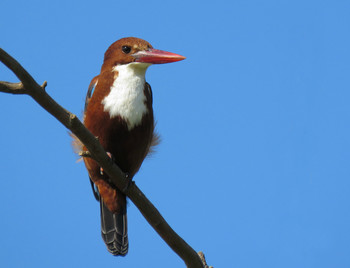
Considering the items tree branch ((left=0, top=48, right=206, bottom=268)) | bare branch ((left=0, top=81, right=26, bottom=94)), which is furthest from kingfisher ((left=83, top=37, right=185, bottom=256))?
bare branch ((left=0, top=81, right=26, bottom=94))

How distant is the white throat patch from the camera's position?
3.59 meters

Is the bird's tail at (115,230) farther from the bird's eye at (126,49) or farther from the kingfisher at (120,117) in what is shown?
the bird's eye at (126,49)

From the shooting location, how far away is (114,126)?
359 cm

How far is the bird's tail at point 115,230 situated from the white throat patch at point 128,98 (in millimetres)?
777

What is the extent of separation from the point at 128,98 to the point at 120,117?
153mm

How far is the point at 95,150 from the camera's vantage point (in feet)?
9.89

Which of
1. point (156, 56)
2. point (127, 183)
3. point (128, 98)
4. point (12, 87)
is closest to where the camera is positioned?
point (12, 87)

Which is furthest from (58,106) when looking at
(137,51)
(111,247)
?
(111,247)

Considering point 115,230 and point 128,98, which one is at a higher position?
point 128,98

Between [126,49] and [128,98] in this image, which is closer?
[128,98]

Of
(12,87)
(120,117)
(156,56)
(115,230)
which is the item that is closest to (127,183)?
(120,117)

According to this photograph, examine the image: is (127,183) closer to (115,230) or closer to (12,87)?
(115,230)

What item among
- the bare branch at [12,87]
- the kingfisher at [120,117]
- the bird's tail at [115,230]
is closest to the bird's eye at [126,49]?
the kingfisher at [120,117]

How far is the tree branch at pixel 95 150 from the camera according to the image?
265 centimetres
